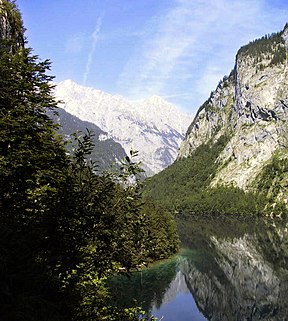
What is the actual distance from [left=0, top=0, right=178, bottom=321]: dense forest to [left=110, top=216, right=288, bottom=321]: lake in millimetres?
23472

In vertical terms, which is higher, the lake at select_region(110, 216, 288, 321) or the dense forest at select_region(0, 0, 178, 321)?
the dense forest at select_region(0, 0, 178, 321)

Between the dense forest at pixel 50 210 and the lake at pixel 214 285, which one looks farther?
the lake at pixel 214 285

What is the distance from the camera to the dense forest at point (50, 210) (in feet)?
43.0

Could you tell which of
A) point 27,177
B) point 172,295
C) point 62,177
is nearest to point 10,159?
point 27,177

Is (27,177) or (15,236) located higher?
(27,177)

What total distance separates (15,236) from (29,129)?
8132 millimetres

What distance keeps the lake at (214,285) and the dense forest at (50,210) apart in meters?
23.5

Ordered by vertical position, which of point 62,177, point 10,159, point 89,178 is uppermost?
point 10,159

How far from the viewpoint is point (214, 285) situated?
80750 mm

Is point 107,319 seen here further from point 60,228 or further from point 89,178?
point 89,178

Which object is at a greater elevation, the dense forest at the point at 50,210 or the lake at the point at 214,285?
the dense forest at the point at 50,210

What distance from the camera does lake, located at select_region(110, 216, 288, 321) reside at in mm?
62812

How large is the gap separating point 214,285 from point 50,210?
70.6 metres

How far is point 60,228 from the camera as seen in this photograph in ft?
54.7
